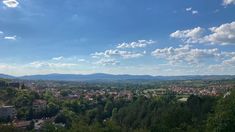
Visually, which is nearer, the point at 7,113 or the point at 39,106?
the point at 7,113

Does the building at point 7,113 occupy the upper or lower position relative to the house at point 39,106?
lower

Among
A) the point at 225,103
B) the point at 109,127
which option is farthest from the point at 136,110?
the point at 225,103

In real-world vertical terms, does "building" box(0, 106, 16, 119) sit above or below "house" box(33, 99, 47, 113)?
below

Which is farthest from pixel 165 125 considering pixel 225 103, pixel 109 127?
pixel 225 103

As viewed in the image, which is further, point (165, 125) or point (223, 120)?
point (165, 125)

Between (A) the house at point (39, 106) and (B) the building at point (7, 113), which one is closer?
(B) the building at point (7, 113)

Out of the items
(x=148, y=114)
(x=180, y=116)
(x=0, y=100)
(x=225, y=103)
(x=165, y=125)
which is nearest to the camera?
(x=225, y=103)

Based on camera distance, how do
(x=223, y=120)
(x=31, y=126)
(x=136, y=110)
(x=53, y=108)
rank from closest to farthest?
(x=223, y=120)
(x=31, y=126)
(x=136, y=110)
(x=53, y=108)

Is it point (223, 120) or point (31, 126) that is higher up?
point (223, 120)

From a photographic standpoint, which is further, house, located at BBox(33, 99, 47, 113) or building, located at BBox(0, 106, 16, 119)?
house, located at BBox(33, 99, 47, 113)

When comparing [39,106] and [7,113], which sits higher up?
[39,106]

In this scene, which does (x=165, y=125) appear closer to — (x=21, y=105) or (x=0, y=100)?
(x=21, y=105)
